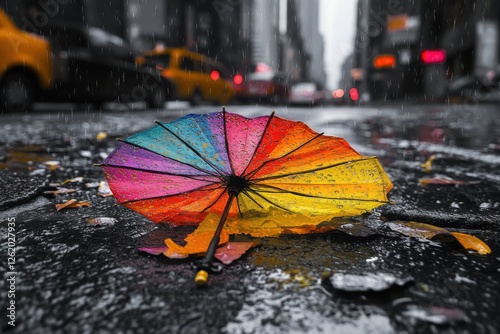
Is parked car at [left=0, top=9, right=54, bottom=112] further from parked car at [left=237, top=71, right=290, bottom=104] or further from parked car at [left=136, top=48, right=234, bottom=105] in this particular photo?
parked car at [left=237, top=71, right=290, bottom=104]

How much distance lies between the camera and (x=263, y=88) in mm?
18453

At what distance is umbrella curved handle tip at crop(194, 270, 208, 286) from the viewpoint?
95 centimetres

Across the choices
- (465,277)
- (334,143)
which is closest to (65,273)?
(334,143)

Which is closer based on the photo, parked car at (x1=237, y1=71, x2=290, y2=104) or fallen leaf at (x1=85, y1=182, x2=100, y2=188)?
fallen leaf at (x1=85, y1=182, x2=100, y2=188)

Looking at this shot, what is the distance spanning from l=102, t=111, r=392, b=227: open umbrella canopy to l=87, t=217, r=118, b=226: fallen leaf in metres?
0.18

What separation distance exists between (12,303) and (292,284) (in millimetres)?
609

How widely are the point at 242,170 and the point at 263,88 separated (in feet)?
57.5

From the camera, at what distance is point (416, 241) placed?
1.30m

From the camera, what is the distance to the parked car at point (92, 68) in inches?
297

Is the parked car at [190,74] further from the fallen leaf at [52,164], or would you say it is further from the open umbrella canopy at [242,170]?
the open umbrella canopy at [242,170]

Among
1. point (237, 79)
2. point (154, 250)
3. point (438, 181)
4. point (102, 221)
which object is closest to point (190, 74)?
point (237, 79)

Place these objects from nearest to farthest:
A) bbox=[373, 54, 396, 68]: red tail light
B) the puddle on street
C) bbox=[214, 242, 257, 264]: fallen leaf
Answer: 1. bbox=[214, 242, 257, 264]: fallen leaf
2. the puddle on street
3. bbox=[373, 54, 396, 68]: red tail light

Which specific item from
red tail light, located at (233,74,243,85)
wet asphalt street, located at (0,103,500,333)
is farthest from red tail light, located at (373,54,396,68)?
wet asphalt street, located at (0,103,500,333)

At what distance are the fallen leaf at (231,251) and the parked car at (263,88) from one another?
55.9 ft
